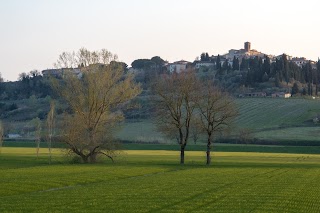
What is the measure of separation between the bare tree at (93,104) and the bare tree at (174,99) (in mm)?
3297

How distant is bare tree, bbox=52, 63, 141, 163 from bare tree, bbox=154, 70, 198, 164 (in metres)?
3.30

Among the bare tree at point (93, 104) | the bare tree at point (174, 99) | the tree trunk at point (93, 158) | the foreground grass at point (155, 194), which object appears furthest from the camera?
the bare tree at point (174, 99)

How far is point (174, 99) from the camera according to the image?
7662 cm

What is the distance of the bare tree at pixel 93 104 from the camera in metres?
72.9

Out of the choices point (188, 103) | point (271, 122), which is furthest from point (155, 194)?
point (271, 122)

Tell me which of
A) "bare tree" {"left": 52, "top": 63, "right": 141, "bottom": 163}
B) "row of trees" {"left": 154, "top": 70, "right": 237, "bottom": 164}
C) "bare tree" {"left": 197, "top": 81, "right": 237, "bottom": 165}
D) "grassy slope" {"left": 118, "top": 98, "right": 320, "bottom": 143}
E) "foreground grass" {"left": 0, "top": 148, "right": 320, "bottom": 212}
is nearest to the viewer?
"foreground grass" {"left": 0, "top": 148, "right": 320, "bottom": 212}

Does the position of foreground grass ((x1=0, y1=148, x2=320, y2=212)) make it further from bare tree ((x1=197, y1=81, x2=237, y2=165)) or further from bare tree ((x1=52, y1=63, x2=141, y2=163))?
bare tree ((x1=197, y1=81, x2=237, y2=165))

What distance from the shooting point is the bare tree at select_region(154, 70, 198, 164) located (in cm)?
7550

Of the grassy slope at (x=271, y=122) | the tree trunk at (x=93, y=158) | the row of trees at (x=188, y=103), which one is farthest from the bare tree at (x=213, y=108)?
the grassy slope at (x=271, y=122)

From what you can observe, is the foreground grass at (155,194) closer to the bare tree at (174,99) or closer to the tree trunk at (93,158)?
the tree trunk at (93,158)

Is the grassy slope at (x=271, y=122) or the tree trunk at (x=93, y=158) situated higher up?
the grassy slope at (x=271, y=122)

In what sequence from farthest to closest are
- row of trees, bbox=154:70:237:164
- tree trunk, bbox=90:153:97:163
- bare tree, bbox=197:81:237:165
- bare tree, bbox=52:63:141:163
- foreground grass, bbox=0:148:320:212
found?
1. row of trees, bbox=154:70:237:164
2. bare tree, bbox=197:81:237:165
3. tree trunk, bbox=90:153:97:163
4. bare tree, bbox=52:63:141:163
5. foreground grass, bbox=0:148:320:212

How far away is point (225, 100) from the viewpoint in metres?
76.3

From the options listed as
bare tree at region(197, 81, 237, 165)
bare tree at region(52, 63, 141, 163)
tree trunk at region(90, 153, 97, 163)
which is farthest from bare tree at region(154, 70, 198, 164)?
tree trunk at region(90, 153, 97, 163)
